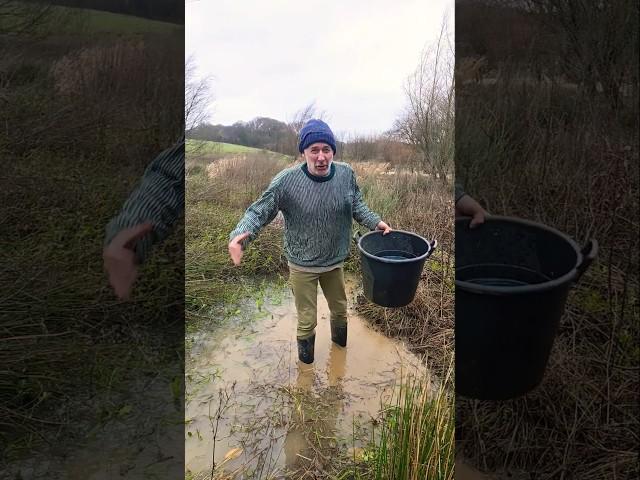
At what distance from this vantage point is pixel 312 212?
1.97 meters

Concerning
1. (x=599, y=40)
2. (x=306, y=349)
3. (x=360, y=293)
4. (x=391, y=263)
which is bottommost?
(x=306, y=349)

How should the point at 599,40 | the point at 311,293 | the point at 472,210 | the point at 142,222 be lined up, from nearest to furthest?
the point at 599,40 → the point at 472,210 → the point at 142,222 → the point at 311,293

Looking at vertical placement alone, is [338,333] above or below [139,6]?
below

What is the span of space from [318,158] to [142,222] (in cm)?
68

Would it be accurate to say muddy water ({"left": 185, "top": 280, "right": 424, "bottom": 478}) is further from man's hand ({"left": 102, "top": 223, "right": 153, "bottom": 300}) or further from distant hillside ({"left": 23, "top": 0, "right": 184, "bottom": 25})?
distant hillside ({"left": 23, "top": 0, "right": 184, "bottom": 25})

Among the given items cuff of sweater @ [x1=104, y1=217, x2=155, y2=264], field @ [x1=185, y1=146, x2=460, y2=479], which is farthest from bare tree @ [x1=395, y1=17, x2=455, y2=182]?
cuff of sweater @ [x1=104, y1=217, x2=155, y2=264]

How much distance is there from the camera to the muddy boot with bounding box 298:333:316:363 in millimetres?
2092

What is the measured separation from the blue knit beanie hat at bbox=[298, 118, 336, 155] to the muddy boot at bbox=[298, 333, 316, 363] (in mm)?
750

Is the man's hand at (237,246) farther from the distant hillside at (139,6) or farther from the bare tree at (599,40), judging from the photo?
the bare tree at (599,40)

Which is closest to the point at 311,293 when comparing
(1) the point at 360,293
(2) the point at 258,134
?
(1) the point at 360,293

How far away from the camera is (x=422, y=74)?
7.02 feet

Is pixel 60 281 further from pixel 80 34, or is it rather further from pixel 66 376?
pixel 80 34

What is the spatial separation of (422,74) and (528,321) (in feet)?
3.97

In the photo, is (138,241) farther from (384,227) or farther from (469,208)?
(469,208)
